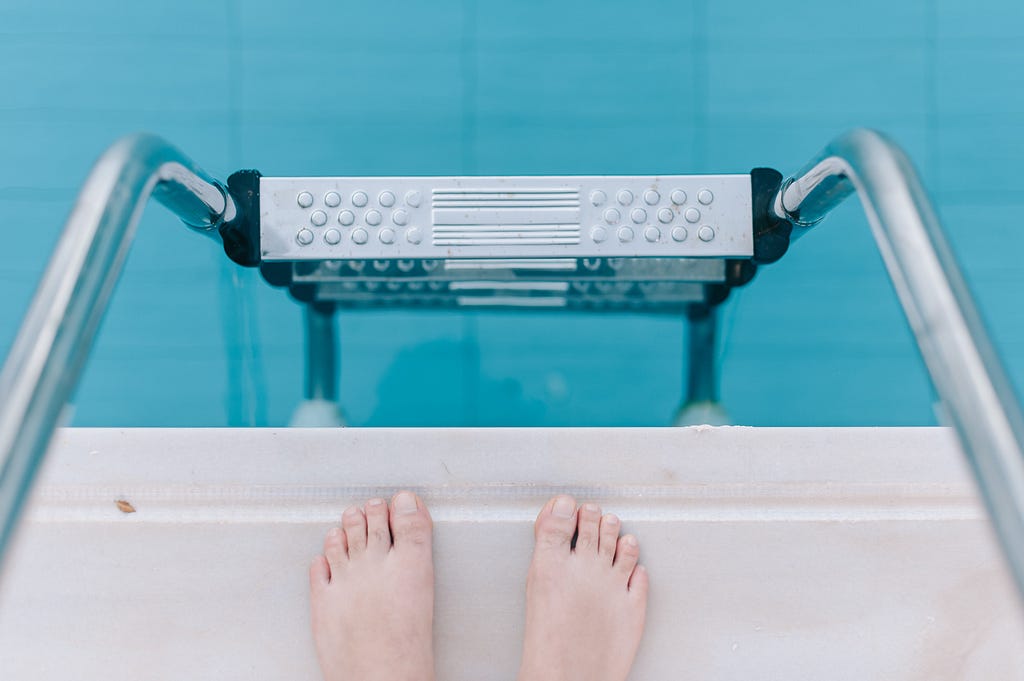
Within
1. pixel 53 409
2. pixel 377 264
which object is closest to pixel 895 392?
pixel 377 264

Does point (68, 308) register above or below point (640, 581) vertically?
above

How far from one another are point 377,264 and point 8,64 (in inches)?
30.8

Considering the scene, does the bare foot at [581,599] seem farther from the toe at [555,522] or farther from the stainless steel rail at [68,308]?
the stainless steel rail at [68,308]

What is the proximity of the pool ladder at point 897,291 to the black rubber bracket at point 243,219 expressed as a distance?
15cm

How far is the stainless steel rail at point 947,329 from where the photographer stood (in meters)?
0.33

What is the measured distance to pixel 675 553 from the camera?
0.68 meters

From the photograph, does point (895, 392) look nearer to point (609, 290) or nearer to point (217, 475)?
point (609, 290)

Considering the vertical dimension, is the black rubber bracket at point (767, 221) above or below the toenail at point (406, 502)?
above

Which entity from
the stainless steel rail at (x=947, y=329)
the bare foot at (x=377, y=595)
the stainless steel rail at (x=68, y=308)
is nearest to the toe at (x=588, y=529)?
the bare foot at (x=377, y=595)

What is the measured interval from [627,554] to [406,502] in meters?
0.26

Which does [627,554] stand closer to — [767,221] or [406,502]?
[406,502]

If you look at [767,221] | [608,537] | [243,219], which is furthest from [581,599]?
[243,219]

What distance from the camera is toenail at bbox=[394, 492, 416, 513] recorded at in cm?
68

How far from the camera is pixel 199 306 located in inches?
41.4
